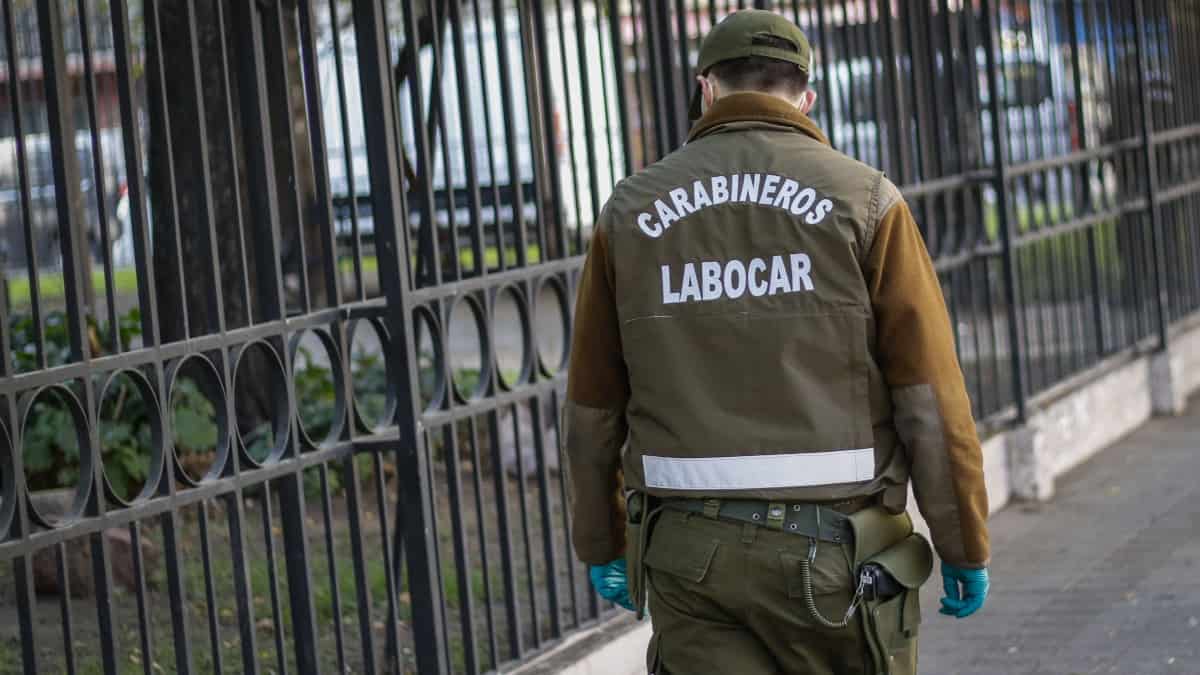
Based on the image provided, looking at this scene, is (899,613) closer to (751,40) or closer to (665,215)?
(665,215)

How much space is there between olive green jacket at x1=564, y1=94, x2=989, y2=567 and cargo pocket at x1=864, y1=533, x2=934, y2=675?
0.25ft

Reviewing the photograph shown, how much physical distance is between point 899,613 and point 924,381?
1.46 ft

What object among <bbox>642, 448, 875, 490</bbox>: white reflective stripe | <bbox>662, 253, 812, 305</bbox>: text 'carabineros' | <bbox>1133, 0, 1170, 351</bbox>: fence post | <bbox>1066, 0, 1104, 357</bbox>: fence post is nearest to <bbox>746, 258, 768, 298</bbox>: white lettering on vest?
<bbox>662, 253, 812, 305</bbox>: text 'carabineros'

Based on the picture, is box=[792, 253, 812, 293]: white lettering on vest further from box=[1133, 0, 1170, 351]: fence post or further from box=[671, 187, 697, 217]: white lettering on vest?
box=[1133, 0, 1170, 351]: fence post

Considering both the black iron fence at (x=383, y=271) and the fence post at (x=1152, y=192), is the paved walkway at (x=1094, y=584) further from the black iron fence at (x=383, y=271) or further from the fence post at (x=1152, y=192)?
the fence post at (x=1152, y=192)

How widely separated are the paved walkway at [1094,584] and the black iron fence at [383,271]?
690 millimetres

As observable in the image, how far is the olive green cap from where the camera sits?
3289mm

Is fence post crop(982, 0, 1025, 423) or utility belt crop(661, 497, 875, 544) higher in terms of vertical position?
fence post crop(982, 0, 1025, 423)

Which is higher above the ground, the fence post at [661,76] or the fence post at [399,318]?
the fence post at [661,76]

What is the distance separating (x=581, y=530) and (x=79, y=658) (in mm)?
2829

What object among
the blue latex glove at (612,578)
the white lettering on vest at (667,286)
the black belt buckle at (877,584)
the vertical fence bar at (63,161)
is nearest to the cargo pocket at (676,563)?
the blue latex glove at (612,578)

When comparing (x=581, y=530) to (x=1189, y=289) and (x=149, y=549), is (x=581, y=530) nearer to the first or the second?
(x=149, y=549)

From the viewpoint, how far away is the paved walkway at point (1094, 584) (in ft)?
19.0

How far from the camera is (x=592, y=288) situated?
11.0ft
